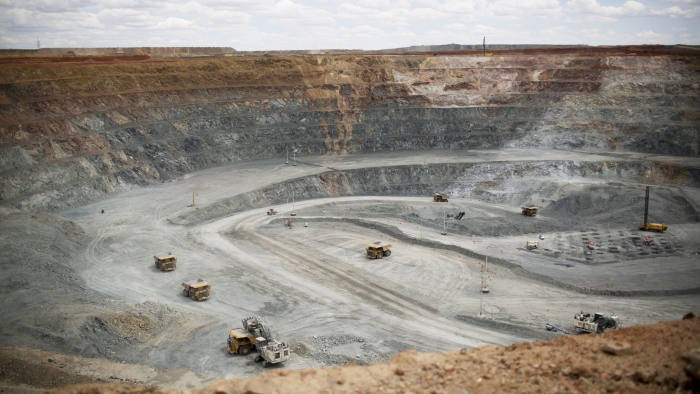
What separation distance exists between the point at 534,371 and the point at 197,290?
2145 cm

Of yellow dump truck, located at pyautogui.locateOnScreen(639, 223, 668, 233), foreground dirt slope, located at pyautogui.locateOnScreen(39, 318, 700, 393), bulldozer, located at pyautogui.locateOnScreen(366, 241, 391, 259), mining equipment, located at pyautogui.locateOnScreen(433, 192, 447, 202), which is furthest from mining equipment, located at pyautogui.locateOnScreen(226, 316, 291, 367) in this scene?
yellow dump truck, located at pyautogui.locateOnScreen(639, 223, 668, 233)

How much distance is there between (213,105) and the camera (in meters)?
64.3

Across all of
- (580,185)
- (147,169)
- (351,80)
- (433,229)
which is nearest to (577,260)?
(433,229)

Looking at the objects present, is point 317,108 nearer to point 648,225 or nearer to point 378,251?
point 378,251

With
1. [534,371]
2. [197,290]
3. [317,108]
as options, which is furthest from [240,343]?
[317,108]

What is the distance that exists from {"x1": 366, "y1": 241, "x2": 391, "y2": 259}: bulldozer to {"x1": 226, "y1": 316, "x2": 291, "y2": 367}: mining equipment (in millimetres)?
12844

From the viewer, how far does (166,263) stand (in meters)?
34.4

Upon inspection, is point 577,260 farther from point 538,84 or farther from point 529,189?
point 538,84

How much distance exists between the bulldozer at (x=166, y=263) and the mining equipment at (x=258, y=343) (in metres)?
10.4

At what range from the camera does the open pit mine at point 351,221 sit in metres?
23.0

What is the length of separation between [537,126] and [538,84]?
322 inches

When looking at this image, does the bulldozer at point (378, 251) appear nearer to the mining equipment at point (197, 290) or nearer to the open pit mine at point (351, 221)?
the open pit mine at point (351, 221)

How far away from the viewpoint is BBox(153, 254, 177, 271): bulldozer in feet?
113

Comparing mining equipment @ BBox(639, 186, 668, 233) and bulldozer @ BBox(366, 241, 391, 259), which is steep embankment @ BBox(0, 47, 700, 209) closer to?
mining equipment @ BBox(639, 186, 668, 233)
